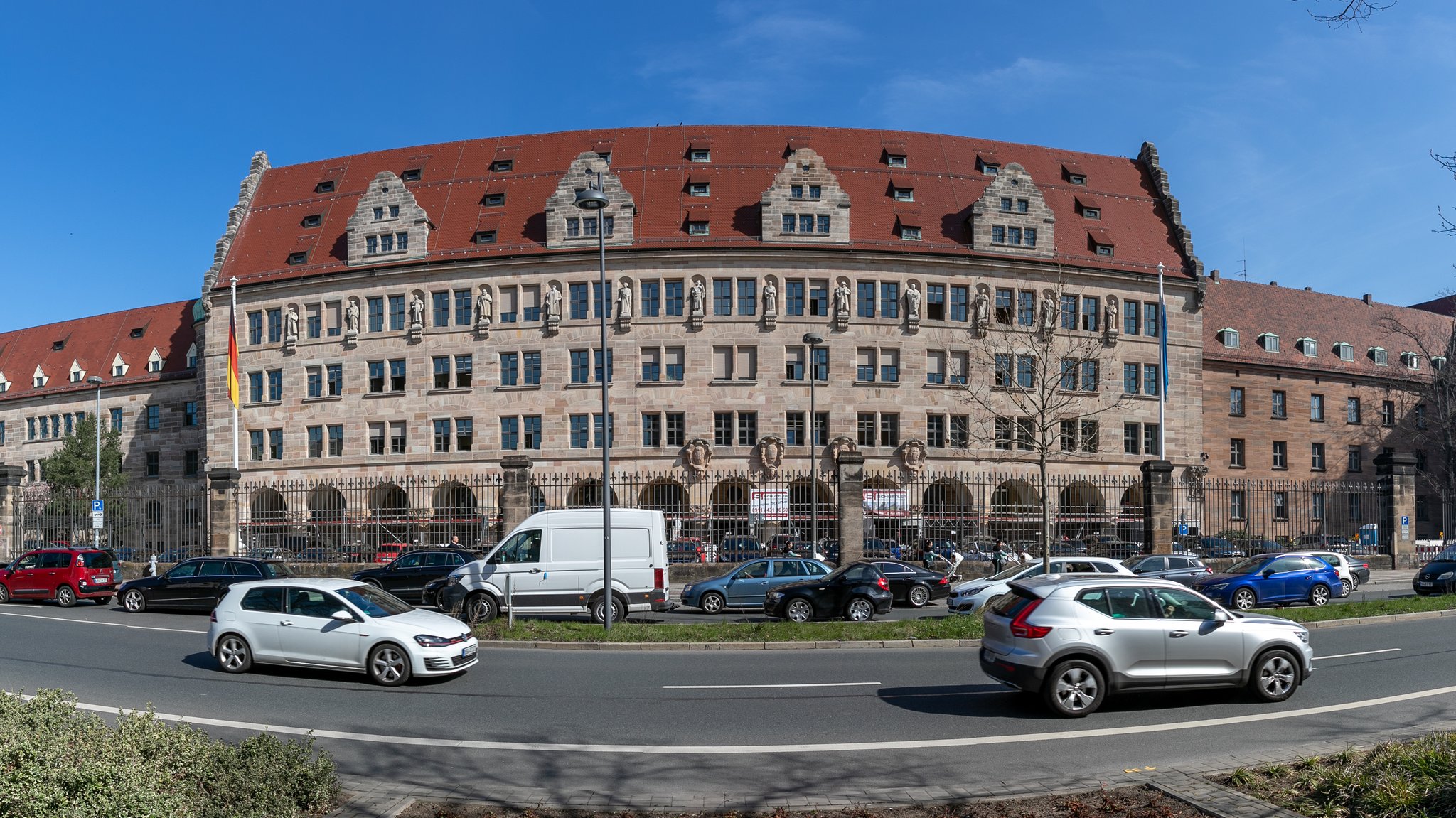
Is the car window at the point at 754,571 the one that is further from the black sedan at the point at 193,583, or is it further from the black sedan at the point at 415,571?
the black sedan at the point at 193,583

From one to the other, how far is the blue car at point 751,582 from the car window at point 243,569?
10.7 m

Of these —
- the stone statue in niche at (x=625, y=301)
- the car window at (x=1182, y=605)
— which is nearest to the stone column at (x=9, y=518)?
the stone statue in niche at (x=625, y=301)

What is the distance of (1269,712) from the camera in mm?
10680

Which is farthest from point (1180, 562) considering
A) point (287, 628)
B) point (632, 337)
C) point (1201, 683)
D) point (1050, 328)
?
point (632, 337)

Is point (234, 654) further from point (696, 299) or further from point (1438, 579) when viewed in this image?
point (696, 299)

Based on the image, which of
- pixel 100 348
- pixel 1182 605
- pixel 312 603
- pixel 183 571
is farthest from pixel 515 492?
pixel 100 348

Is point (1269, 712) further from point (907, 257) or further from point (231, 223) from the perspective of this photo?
point (231, 223)

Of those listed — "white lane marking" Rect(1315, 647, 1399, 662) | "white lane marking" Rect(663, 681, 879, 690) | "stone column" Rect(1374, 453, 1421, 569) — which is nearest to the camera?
"white lane marking" Rect(663, 681, 879, 690)

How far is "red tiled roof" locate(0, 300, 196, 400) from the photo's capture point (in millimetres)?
64562

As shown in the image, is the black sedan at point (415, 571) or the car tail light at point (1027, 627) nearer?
the car tail light at point (1027, 627)

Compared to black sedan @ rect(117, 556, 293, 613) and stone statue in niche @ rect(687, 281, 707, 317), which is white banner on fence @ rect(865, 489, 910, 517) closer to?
stone statue in niche @ rect(687, 281, 707, 317)

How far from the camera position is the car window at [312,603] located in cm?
1369

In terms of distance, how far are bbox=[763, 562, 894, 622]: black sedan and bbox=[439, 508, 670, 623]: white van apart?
2.58 m

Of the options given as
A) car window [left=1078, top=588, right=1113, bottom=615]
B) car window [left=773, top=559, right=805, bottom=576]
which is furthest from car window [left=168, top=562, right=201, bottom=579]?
car window [left=1078, top=588, right=1113, bottom=615]
